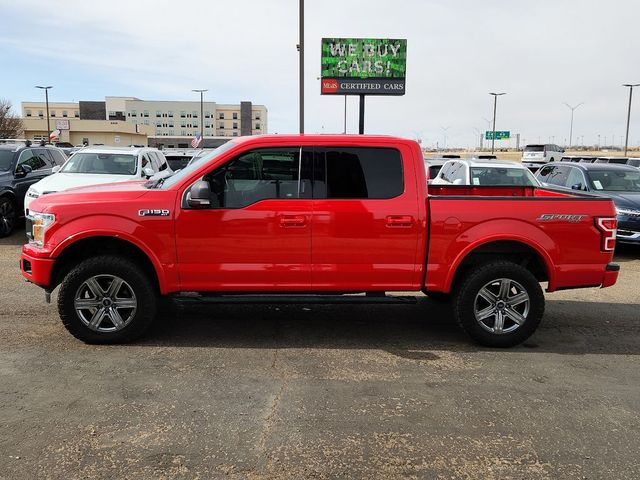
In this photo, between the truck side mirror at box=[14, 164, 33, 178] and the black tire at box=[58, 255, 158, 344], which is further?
the truck side mirror at box=[14, 164, 33, 178]

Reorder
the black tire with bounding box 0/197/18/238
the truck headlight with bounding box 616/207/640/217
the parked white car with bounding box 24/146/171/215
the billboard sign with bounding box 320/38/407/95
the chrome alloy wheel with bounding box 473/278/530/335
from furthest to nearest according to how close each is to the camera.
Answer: the billboard sign with bounding box 320/38/407/95 → the black tire with bounding box 0/197/18/238 → the parked white car with bounding box 24/146/171/215 → the truck headlight with bounding box 616/207/640/217 → the chrome alloy wheel with bounding box 473/278/530/335

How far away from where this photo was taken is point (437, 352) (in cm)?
516

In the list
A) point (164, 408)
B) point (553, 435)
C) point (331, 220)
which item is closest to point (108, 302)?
point (164, 408)

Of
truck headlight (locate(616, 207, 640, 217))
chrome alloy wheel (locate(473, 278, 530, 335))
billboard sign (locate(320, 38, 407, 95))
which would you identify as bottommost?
chrome alloy wheel (locate(473, 278, 530, 335))

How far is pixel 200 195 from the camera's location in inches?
192

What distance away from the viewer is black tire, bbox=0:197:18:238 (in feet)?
37.0

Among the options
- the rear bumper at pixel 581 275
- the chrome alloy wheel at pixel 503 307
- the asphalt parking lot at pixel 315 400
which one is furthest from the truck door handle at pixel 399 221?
the rear bumper at pixel 581 275

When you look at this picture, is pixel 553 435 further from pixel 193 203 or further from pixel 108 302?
pixel 108 302

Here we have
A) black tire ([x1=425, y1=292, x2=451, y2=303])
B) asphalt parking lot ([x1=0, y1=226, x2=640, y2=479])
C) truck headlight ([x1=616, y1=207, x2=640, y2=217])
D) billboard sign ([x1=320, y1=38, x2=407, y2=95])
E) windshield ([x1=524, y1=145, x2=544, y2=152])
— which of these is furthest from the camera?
windshield ([x1=524, y1=145, x2=544, y2=152])

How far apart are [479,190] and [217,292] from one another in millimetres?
3544

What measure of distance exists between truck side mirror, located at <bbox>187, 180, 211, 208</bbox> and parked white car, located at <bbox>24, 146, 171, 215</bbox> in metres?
5.88

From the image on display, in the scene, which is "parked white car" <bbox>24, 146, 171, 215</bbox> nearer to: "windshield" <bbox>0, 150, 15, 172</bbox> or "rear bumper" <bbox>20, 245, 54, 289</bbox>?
"windshield" <bbox>0, 150, 15, 172</bbox>

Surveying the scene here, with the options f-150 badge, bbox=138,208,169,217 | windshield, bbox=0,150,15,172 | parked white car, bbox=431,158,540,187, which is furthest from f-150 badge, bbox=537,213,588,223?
windshield, bbox=0,150,15,172

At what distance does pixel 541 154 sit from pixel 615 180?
34.5m
